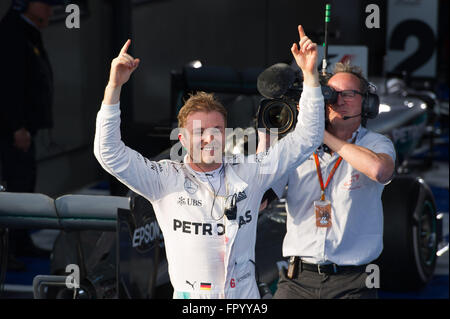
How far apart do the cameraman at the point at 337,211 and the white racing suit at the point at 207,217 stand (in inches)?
23.9

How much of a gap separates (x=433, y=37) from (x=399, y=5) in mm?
933

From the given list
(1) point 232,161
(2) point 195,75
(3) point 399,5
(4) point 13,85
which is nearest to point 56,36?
(2) point 195,75

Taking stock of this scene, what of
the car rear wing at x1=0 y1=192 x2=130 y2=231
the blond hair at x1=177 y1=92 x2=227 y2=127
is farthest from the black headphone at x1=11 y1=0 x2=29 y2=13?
the blond hair at x1=177 y1=92 x2=227 y2=127

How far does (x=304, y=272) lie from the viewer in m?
3.44

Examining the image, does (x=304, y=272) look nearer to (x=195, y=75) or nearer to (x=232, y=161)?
(x=232, y=161)

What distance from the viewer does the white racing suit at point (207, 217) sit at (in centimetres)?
269

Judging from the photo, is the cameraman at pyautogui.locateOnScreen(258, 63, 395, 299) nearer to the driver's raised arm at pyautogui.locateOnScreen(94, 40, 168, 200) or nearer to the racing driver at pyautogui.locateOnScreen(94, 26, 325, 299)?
the racing driver at pyautogui.locateOnScreen(94, 26, 325, 299)

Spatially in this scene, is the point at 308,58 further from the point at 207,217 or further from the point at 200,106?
the point at 207,217

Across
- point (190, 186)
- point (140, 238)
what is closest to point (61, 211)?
point (140, 238)

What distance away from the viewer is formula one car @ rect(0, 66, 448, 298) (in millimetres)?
3615

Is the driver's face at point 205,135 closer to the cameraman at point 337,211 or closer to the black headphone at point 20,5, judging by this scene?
the cameraman at point 337,211

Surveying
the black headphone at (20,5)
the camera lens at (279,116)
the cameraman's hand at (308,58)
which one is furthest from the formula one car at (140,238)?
the black headphone at (20,5)

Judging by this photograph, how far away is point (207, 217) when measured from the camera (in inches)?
106

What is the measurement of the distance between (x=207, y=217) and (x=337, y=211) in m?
0.87
